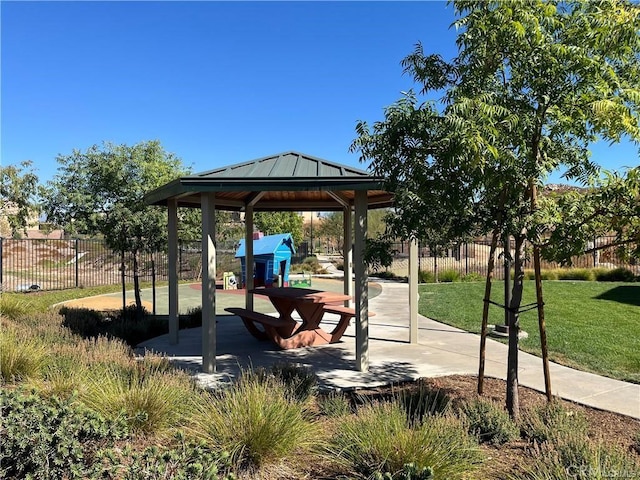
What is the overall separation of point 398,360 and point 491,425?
11.9ft

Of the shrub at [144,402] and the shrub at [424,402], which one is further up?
the shrub at [144,402]

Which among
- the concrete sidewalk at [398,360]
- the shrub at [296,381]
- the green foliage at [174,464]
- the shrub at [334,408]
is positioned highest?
the green foliage at [174,464]

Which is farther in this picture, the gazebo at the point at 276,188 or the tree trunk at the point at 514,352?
the gazebo at the point at 276,188

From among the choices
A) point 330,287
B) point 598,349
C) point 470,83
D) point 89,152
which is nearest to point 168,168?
point 89,152

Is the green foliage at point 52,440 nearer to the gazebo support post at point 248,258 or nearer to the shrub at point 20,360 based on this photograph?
the shrub at point 20,360

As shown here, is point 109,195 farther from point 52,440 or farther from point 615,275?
point 615,275

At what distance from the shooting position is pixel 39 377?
538cm

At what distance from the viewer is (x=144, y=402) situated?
4.12 metres

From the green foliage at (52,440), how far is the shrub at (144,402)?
0.28m

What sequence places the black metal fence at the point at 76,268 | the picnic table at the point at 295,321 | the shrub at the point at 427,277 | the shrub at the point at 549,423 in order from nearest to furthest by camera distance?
the shrub at the point at 549,423
the picnic table at the point at 295,321
the black metal fence at the point at 76,268
the shrub at the point at 427,277

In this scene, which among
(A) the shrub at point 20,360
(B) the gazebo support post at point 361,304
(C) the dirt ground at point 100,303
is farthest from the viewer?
(C) the dirt ground at point 100,303

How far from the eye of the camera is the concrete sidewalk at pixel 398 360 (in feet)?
19.9

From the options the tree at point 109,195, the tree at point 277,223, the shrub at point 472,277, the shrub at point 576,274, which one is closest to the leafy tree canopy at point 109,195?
the tree at point 109,195

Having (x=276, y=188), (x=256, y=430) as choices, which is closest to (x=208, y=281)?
(x=276, y=188)
